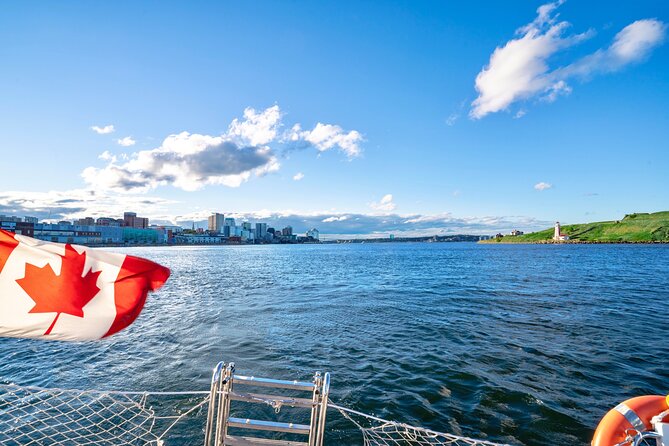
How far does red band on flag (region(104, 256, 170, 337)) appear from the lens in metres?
3.82

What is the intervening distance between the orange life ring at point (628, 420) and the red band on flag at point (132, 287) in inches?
259

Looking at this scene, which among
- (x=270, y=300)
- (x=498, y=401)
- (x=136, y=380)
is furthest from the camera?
(x=270, y=300)

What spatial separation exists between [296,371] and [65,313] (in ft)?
24.4

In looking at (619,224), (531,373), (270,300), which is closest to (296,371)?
(531,373)

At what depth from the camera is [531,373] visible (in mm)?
9641

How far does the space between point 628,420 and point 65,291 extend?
7.98 metres

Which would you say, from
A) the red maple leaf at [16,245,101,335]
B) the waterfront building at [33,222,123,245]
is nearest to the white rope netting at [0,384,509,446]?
the red maple leaf at [16,245,101,335]

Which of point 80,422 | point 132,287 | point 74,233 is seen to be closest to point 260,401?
point 132,287

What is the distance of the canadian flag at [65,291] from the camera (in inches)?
148

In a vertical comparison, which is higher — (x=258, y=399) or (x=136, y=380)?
(x=258, y=399)

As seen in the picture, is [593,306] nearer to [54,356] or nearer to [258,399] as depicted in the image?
[258,399]

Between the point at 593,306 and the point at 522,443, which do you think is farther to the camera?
the point at 593,306

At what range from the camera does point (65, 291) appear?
3844mm

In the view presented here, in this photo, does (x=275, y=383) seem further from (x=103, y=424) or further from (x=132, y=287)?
(x=103, y=424)
